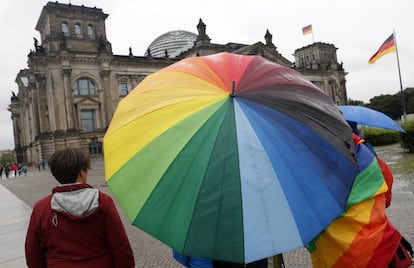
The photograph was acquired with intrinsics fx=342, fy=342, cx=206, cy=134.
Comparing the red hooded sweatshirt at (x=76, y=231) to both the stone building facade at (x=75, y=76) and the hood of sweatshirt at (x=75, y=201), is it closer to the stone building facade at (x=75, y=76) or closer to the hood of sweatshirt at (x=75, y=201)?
the hood of sweatshirt at (x=75, y=201)

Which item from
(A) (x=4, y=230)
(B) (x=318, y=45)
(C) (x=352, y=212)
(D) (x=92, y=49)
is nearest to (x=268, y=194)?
(C) (x=352, y=212)

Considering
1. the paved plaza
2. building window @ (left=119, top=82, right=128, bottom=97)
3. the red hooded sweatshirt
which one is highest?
building window @ (left=119, top=82, right=128, bottom=97)

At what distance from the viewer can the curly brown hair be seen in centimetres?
244

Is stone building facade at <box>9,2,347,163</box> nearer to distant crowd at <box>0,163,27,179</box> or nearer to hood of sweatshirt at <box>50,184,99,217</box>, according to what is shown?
distant crowd at <box>0,163,27,179</box>

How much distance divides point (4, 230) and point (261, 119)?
867 cm

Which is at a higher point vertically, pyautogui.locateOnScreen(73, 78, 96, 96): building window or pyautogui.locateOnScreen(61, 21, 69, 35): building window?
pyautogui.locateOnScreen(61, 21, 69, 35): building window

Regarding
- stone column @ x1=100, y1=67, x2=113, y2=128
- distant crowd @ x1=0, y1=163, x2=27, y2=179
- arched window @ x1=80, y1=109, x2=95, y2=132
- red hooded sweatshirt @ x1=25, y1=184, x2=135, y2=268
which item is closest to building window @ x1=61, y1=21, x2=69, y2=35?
stone column @ x1=100, y1=67, x2=113, y2=128

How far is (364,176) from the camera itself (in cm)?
263

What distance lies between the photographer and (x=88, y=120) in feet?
147

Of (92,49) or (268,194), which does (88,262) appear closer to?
(268,194)

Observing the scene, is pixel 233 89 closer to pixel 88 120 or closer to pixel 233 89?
pixel 233 89

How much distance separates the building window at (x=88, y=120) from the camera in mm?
44188

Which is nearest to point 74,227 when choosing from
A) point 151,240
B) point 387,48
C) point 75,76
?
point 151,240

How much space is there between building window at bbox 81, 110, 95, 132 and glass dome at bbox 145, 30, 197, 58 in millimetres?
20688
